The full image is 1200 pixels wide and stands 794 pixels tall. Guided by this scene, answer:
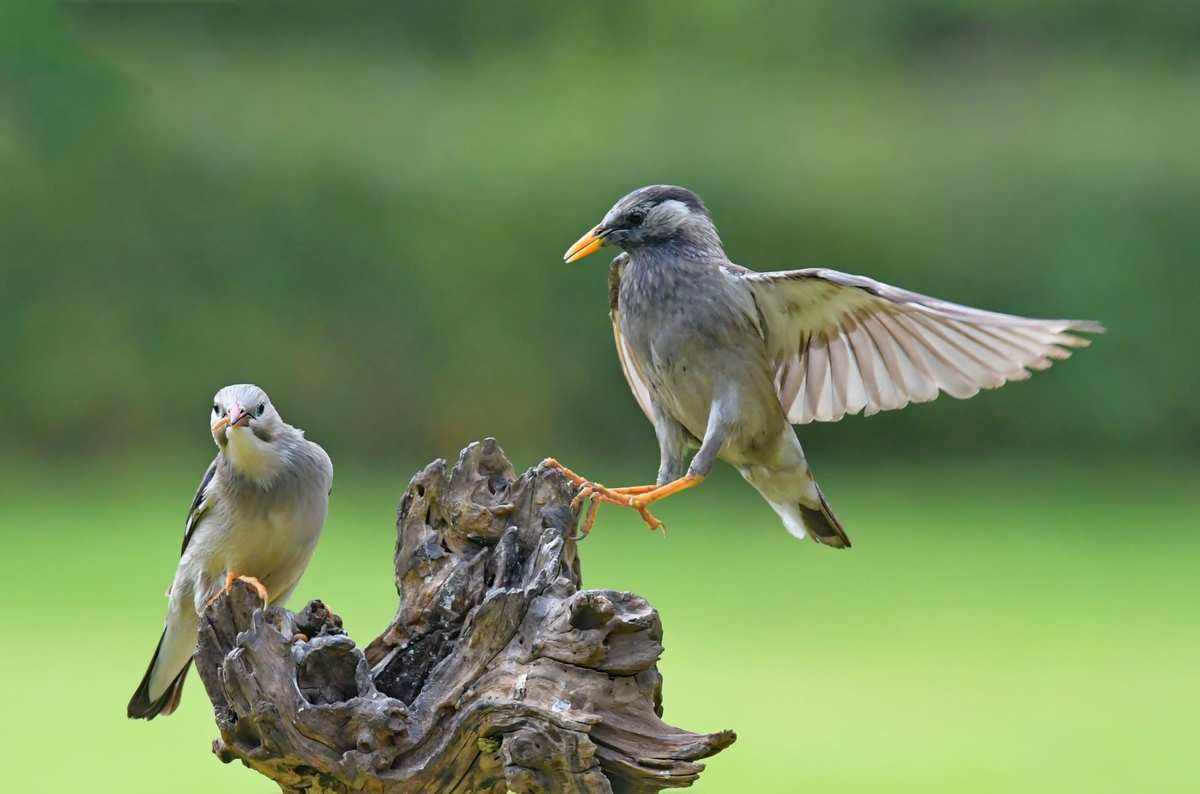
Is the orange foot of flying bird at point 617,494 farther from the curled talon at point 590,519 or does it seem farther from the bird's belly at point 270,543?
the bird's belly at point 270,543

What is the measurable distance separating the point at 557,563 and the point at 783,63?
324 inches

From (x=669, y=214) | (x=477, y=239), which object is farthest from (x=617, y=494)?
(x=477, y=239)

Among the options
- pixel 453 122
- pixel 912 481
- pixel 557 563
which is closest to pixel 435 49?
pixel 453 122

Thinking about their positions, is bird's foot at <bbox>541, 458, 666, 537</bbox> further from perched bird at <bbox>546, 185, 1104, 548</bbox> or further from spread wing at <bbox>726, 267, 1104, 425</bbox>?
spread wing at <bbox>726, 267, 1104, 425</bbox>

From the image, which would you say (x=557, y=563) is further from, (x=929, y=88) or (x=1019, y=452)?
(x=929, y=88)

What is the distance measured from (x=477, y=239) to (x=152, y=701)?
551 centimetres

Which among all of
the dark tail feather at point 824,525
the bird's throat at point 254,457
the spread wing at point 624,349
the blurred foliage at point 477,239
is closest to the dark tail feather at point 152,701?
the bird's throat at point 254,457

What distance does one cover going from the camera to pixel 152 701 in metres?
3.42

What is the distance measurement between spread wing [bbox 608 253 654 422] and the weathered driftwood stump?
2.82ft

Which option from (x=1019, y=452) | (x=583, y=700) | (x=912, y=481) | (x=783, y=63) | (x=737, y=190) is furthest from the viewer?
(x=783, y=63)

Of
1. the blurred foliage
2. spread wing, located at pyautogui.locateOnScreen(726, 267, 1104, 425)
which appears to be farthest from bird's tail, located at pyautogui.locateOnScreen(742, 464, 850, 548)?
the blurred foliage

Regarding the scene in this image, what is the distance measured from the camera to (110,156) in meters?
9.15

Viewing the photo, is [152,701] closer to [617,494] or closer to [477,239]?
[617,494]

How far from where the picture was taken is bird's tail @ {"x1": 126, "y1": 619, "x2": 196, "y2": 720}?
11.0 feet
